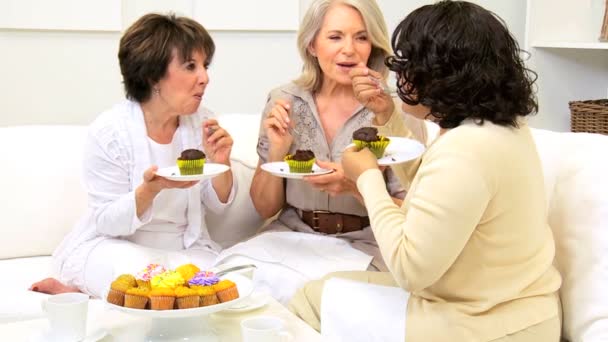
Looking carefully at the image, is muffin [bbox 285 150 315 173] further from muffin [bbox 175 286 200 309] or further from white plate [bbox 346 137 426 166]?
muffin [bbox 175 286 200 309]

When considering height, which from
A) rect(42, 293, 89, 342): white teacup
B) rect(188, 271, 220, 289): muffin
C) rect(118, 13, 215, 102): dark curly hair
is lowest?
rect(42, 293, 89, 342): white teacup

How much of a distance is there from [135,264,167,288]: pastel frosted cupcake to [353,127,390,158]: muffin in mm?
620

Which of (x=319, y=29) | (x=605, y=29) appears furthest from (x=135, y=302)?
(x=605, y=29)

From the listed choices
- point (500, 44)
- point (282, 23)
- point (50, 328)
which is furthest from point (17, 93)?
point (500, 44)

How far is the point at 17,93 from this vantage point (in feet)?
10.9

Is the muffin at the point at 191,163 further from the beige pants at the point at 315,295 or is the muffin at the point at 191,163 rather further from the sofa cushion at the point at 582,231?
the sofa cushion at the point at 582,231

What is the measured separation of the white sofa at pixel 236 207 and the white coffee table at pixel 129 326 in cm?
52

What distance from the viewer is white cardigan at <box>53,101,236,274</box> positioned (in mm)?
2334

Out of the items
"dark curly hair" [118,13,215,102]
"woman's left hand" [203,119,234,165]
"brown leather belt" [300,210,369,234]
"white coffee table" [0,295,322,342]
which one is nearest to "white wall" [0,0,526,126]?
"dark curly hair" [118,13,215,102]

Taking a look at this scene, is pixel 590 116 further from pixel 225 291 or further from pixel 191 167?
pixel 225 291

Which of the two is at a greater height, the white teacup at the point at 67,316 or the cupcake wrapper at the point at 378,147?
the cupcake wrapper at the point at 378,147

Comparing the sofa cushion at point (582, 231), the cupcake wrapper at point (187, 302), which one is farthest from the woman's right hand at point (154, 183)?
the sofa cushion at point (582, 231)

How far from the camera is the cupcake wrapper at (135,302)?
1591 mm

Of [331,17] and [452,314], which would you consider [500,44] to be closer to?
[452,314]
